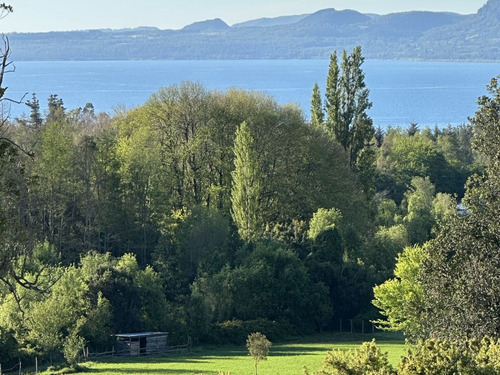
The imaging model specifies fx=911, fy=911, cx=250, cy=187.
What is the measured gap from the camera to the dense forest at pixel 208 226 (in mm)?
42500

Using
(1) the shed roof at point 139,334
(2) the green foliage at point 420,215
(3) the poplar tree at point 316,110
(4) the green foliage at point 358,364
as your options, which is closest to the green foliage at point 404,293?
(1) the shed roof at point 139,334

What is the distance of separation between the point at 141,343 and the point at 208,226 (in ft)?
34.5

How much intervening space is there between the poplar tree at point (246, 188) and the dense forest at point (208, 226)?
0.27 feet

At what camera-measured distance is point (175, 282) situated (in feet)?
164

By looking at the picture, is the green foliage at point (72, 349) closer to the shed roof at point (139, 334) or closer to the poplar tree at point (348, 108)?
the shed roof at point (139, 334)

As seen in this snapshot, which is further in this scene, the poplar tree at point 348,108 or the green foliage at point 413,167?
the green foliage at point 413,167

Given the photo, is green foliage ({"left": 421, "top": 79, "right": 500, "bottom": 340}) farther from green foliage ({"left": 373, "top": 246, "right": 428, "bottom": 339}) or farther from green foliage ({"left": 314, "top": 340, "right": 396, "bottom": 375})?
green foliage ({"left": 373, "top": 246, "right": 428, "bottom": 339})

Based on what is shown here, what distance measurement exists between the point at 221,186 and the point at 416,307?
1973 centimetres

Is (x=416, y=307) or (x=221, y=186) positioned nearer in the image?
(x=416, y=307)

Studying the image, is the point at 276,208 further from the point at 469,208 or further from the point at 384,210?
the point at 469,208

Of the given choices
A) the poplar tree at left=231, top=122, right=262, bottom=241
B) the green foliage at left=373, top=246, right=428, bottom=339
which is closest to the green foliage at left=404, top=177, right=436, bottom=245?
the poplar tree at left=231, top=122, right=262, bottom=241

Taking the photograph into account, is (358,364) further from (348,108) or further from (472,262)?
(348,108)

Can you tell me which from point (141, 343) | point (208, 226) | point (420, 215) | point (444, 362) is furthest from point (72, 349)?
point (420, 215)

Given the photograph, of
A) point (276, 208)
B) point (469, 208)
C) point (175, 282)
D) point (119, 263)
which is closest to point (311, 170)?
point (276, 208)
